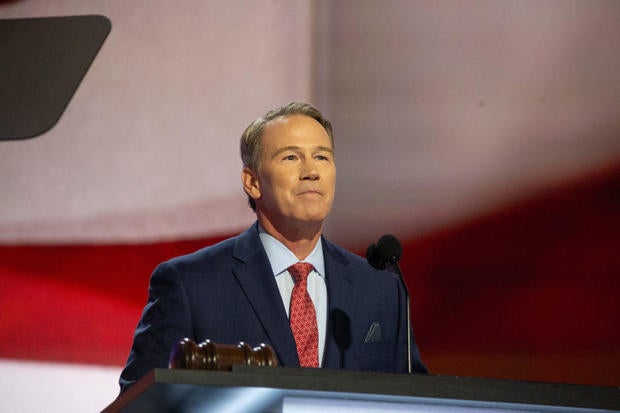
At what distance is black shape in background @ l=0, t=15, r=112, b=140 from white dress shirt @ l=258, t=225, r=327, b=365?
4.47ft

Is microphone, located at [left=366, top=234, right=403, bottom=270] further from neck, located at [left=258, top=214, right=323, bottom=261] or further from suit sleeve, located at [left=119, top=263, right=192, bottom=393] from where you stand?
suit sleeve, located at [left=119, top=263, right=192, bottom=393]

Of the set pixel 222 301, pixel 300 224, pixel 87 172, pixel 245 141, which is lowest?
pixel 222 301

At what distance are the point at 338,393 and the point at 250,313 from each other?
3.11 feet

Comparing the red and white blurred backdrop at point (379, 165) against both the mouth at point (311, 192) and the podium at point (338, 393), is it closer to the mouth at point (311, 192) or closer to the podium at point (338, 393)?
the mouth at point (311, 192)

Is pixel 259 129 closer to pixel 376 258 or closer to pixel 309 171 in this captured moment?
pixel 309 171

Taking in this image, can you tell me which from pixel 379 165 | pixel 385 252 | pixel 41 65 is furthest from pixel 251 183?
pixel 41 65

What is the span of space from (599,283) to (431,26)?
1.25 metres

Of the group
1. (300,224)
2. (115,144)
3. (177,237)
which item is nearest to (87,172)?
(115,144)

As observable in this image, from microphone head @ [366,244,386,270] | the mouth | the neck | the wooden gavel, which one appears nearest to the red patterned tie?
the neck

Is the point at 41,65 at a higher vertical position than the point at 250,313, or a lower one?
higher

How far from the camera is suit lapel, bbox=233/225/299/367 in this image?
8.57 ft

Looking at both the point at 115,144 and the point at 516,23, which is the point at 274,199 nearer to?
the point at 115,144

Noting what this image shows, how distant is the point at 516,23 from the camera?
4090 millimetres

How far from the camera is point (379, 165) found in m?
3.96
